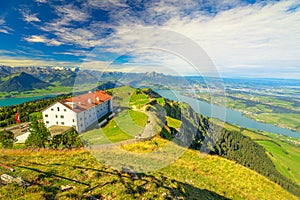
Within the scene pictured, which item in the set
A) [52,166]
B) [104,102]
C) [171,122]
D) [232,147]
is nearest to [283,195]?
[171,122]

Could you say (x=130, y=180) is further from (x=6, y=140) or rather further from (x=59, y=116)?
(x=59, y=116)

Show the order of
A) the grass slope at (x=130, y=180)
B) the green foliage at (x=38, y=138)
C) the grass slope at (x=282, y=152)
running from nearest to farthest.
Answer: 1. the grass slope at (x=130, y=180)
2. the green foliage at (x=38, y=138)
3. the grass slope at (x=282, y=152)

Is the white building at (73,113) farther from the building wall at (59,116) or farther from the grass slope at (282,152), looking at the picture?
the grass slope at (282,152)

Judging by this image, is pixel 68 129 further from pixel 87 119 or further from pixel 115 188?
pixel 115 188

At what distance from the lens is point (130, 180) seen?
11.2 metres

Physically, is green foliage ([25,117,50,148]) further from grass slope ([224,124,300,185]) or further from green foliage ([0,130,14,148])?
grass slope ([224,124,300,185])

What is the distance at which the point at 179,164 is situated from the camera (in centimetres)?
1698

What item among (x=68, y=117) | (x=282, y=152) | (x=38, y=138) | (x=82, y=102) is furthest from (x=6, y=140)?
(x=282, y=152)

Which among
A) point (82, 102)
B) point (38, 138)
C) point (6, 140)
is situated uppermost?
point (82, 102)

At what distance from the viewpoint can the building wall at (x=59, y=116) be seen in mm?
34594

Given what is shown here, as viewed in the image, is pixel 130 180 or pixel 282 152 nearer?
pixel 130 180

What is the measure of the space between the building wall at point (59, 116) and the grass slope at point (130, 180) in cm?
1804

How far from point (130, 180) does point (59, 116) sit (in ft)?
102

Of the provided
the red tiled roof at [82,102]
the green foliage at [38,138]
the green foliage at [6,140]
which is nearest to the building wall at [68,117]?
the red tiled roof at [82,102]
